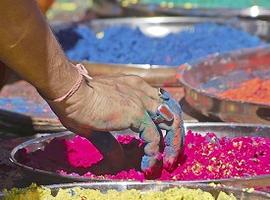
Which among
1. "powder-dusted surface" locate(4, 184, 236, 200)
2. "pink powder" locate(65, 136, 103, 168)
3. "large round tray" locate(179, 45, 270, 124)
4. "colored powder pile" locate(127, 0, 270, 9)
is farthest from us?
"colored powder pile" locate(127, 0, 270, 9)

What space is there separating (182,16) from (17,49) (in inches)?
141

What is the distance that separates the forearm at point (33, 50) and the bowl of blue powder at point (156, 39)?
7.40 ft

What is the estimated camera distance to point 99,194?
2053 mm

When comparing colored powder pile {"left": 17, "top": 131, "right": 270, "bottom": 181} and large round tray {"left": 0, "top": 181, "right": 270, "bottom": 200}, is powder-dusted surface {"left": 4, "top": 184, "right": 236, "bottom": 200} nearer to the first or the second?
large round tray {"left": 0, "top": 181, "right": 270, "bottom": 200}

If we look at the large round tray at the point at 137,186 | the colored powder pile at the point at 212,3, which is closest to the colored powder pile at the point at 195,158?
the large round tray at the point at 137,186

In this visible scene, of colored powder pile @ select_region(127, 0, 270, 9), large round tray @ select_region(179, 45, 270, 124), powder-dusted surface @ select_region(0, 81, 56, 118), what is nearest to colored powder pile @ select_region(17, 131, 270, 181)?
large round tray @ select_region(179, 45, 270, 124)

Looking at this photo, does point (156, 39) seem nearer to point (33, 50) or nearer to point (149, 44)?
point (149, 44)

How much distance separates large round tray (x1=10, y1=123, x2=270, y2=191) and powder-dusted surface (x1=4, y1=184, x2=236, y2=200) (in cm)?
12

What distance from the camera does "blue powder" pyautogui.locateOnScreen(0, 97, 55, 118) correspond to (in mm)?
3452

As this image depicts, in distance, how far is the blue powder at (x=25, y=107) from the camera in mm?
3452

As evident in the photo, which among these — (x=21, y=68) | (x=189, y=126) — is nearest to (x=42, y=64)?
(x=21, y=68)

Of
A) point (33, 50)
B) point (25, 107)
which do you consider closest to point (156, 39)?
point (25, 107)

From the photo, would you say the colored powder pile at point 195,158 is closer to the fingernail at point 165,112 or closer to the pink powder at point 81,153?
the pink powder at point 81,153

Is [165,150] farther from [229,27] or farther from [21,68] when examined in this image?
[229,27]
